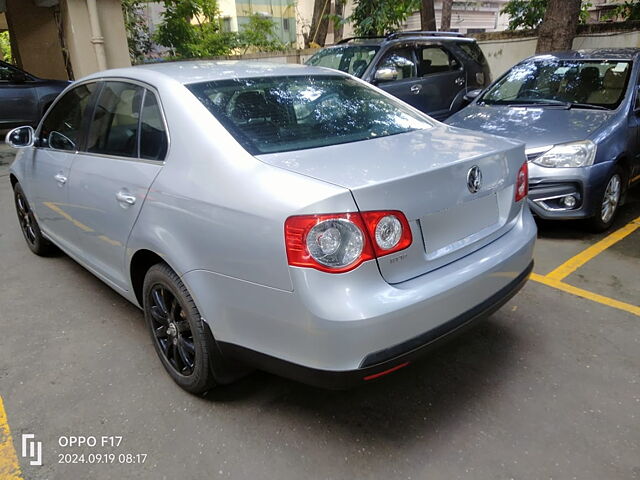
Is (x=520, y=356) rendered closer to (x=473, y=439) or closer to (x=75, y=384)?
(x=473, y=439)

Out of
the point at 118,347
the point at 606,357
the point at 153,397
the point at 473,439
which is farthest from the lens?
the point at 118,347

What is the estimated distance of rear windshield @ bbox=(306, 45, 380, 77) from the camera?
7148 millimetres

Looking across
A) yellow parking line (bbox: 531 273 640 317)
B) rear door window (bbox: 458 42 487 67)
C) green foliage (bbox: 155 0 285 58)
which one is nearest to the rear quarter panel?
yellow parking line (bbox: 531 273 640 317)

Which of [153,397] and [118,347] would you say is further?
[118,347]

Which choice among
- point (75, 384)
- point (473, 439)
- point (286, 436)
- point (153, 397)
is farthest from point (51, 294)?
point (473, 439)

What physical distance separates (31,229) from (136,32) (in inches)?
503

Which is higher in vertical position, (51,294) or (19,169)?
(19,169)

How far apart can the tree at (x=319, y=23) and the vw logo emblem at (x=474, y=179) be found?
13.4 metres

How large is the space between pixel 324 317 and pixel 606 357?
6.24 feet

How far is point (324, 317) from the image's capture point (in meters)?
1.87

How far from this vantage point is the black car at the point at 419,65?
7.04 meters

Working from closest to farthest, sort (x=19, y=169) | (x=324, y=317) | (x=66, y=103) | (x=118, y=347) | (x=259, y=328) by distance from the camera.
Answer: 1. (x=324, y=317)
2. (x=259, y=328)
3. (x=118, y=347)
4. (x=66, y=103)
5. (x=19, y=169)

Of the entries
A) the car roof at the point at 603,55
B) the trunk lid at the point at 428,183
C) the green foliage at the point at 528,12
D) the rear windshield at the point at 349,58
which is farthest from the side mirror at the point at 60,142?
the green foliage at the point at 528,12

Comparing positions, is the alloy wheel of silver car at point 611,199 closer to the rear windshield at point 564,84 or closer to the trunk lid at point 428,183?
the rear windshield at point 564,84
